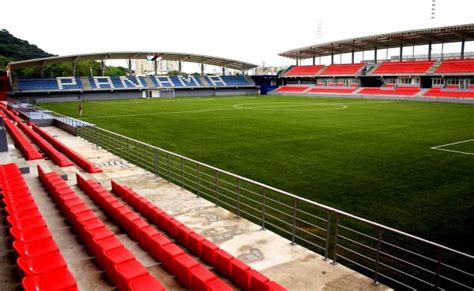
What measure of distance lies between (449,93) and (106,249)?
5394cm

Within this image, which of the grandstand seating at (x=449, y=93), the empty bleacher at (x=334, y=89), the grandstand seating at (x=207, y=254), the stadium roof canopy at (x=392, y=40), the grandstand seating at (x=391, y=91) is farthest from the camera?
the empty bleacher at (x=334, y=89)

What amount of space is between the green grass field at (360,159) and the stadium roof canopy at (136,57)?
34.8 metres

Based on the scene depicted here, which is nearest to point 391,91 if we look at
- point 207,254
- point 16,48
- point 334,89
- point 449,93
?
point 449,93

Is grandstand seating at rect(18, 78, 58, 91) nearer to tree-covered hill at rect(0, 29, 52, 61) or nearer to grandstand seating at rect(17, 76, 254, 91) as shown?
grandstand seating at rect(17, 76, 254, 91)

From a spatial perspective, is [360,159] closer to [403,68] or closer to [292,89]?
[403,68]

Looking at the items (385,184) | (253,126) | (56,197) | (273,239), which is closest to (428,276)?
(273,239)

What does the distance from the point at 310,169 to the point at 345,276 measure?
8275 mm

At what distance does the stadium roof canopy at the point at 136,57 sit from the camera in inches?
2281

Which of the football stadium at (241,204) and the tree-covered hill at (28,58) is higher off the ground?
the tree-covered hill at (28,58)

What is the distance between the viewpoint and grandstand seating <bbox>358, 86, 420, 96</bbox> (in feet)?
180

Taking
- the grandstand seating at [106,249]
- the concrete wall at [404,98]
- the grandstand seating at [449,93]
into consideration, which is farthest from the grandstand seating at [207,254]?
the grandstand seating at [449,93]

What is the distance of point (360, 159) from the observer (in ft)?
52.2

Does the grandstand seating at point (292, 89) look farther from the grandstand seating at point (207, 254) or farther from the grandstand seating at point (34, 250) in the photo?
the grandstand seating at point (34, 250)

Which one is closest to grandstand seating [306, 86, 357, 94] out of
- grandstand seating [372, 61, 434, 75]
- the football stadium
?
grandstand seating [372, 61, 434, 75]
